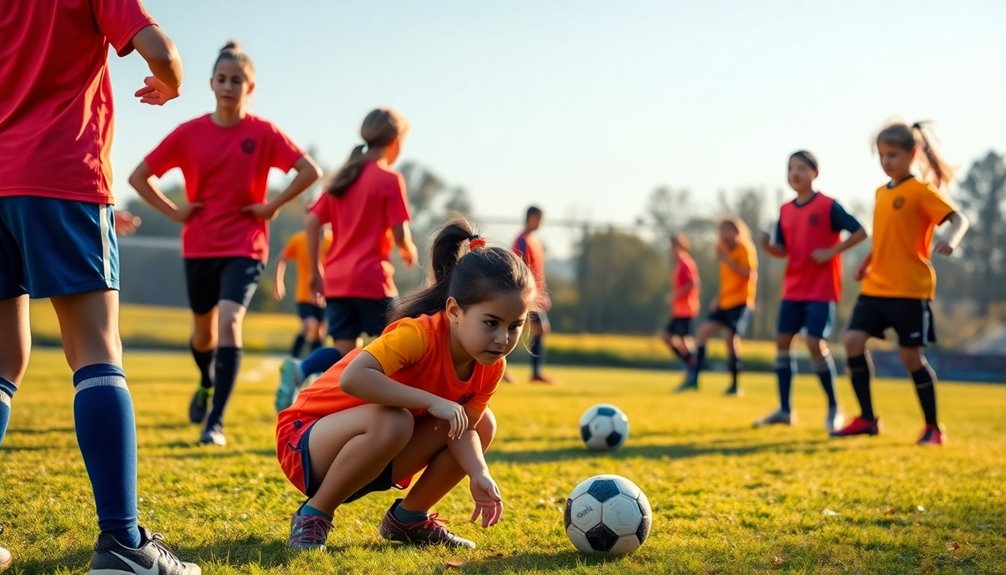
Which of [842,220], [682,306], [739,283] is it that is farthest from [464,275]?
[682,306]

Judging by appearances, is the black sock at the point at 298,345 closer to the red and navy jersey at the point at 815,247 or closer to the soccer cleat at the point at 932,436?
the red and navy jersey at the point at 815,247

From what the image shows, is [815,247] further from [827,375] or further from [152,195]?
[152,195]

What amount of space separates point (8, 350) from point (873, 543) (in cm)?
310

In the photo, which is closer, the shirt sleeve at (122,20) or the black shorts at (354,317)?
the shirt sleeve at (122,20)

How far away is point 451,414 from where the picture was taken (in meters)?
3.04

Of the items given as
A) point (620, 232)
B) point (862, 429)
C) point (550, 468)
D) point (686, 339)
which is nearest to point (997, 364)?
point (620, 232)

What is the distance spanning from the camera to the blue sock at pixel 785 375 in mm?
8219

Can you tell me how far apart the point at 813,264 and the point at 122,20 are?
6.30 meters

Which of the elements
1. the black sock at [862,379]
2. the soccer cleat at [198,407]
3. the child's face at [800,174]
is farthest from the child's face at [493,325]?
the child's face at [800,174]

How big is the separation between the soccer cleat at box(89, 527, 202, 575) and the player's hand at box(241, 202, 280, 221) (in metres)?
3.30

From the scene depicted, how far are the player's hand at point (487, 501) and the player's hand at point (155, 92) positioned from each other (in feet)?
5.10

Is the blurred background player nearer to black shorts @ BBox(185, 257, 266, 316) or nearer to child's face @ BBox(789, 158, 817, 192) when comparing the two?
black shorts @ BBox(185, 257, 266, 316)

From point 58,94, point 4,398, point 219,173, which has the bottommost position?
point 4,398

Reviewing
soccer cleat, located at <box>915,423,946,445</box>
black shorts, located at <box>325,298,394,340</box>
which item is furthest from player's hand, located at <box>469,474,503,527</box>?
soccer cleat, located at <box>915,423,946,445</box>
